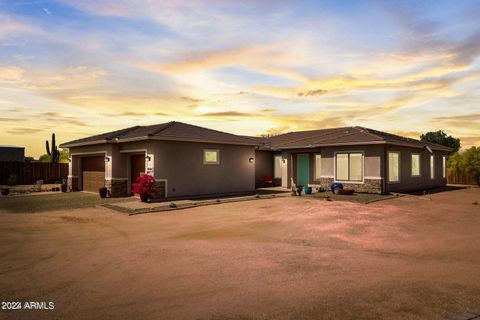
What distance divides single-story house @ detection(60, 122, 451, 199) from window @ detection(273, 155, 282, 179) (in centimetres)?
192

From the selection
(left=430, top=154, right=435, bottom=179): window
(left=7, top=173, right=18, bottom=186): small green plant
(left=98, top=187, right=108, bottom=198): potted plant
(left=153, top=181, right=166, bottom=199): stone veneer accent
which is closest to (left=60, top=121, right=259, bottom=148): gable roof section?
(left=153, top=181, right=166, bottom=199): stone veneer accent

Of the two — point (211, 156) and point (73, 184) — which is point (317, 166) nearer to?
point (211, 156)

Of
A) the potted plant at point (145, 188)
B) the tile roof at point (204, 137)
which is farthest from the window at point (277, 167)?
the potted plant at point (145, 188)

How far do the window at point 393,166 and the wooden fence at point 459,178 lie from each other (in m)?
13.7

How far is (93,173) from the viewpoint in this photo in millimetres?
25797

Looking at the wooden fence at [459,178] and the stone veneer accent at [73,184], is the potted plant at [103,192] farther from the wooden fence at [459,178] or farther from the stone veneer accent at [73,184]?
the wooden fence at [459,178]

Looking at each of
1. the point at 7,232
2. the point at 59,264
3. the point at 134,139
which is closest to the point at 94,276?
the point at 59,264

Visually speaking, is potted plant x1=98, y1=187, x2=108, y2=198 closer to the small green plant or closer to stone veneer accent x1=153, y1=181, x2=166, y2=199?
stone veneer accent x1=153, y1=181, x2=166, y2=199

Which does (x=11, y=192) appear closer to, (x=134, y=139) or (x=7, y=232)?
(x=134, y=139)

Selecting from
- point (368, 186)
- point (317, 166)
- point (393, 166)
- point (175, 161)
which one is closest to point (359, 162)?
point (368, 186)

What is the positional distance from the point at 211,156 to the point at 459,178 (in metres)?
25.0

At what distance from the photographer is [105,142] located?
73.8 feet

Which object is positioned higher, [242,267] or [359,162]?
[359,162]

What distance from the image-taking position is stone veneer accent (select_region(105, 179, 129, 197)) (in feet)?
71.9
